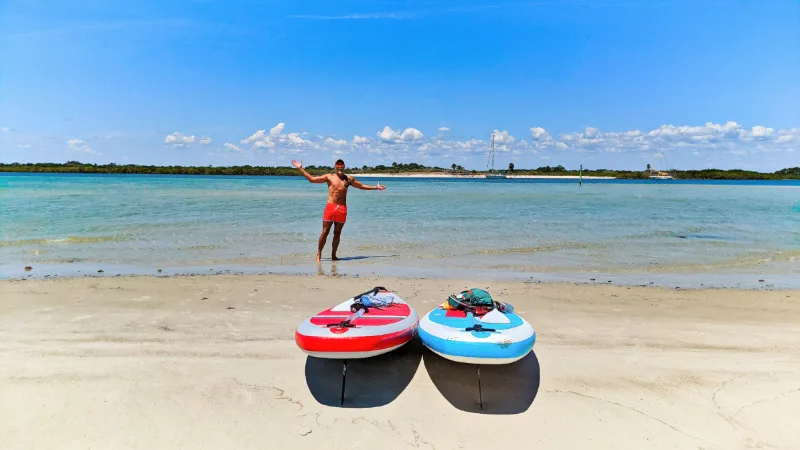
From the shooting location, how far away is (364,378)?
4.73m

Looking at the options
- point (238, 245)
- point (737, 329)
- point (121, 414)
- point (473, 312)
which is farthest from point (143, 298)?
point (737, 329)

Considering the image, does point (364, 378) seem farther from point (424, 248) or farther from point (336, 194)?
point (424, 248)

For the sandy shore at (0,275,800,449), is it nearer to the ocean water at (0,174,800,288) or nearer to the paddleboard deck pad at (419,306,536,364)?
the paddleboard deck pad at (419,306,536,364)

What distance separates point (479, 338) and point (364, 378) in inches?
48.7

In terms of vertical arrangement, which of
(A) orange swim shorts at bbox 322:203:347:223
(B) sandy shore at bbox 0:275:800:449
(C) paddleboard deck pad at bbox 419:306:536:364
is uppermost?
(A) orange swim shorts at bbox 322:203:347:223

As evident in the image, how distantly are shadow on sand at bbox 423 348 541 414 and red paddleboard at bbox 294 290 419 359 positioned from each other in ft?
1.64

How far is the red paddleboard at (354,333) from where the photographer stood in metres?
4.23

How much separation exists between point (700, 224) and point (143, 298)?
67.8 ft

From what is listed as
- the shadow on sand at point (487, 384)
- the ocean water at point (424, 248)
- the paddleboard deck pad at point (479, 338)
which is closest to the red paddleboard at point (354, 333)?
the paddleboard deck pad at point (479, 338)

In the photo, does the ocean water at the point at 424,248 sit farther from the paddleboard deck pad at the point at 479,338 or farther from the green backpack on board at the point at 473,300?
the paddleboard deck pad at the point at 479,338

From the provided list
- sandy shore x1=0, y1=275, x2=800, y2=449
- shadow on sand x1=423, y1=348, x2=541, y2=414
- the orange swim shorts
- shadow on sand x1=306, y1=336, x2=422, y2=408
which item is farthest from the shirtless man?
shadow on sand x1=423, y1=348, x2=541, y2=414

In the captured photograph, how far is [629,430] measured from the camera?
4043 mm

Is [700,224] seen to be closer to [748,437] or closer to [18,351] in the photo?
[748,437]

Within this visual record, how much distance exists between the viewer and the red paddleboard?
423 centimetres
